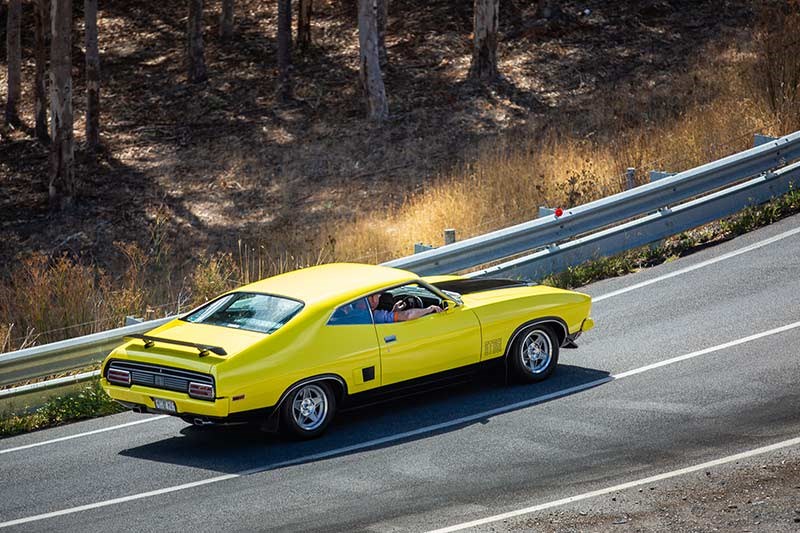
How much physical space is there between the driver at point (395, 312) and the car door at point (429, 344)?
0.05 m

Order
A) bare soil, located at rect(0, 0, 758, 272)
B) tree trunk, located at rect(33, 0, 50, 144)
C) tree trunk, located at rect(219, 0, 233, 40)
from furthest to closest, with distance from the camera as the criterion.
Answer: tree trunk, located at rect(219, 0, 233, 40) → tree trunk, located at rect(33, 0, 50, 144) → bare soil, located at rect(0, 0, 758, 272)

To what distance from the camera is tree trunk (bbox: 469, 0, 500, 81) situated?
102 ft

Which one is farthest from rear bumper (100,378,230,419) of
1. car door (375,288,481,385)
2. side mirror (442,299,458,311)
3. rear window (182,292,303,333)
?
side mirror (442,299,458,311)

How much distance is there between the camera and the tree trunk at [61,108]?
27.6 m

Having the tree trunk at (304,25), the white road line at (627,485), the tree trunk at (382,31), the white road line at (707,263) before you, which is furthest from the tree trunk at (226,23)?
the white road line at (627,485)

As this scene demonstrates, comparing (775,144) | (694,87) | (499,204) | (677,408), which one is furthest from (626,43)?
(677,408)

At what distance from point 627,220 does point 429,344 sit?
657 cm

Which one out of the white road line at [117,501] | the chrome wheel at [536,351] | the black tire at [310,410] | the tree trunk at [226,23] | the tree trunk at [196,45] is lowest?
the white road line at [117,501]

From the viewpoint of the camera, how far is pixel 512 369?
1117cm

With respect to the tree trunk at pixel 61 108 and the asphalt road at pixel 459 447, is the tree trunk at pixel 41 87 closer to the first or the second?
the tree trunk at pixel 61 108

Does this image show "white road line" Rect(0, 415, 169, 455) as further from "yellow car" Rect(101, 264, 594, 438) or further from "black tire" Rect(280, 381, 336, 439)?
"black tire" Rect(280, 381, 336, 439)

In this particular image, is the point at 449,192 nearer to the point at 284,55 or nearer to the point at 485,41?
the point at 485,41

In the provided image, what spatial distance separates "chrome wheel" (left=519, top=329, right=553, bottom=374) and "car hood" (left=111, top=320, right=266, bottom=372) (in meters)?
2.81

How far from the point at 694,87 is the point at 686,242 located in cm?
1164
